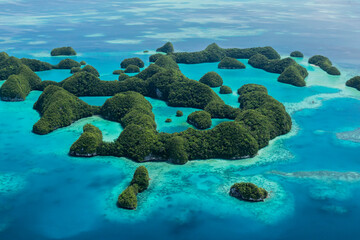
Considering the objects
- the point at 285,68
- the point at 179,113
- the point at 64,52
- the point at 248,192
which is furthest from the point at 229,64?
the point at 248,192

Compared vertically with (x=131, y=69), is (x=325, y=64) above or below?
above

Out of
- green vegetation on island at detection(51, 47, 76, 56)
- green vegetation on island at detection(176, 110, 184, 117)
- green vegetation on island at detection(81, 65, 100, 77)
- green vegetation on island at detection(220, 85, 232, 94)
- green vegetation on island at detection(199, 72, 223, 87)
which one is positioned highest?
green vegetation on island at detection(51, 47, 76, 56)

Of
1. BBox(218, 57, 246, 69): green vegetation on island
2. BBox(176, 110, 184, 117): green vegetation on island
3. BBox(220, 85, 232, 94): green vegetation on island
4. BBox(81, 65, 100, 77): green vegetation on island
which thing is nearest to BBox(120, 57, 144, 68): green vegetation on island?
BBox(81, 65, 100, 77): green vegetation on island

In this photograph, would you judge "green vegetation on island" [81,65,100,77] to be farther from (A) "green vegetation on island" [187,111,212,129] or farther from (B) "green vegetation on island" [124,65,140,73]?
(A) "green vegetation on island" [187,111,212,129]

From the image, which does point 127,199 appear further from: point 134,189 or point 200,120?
point 200,120

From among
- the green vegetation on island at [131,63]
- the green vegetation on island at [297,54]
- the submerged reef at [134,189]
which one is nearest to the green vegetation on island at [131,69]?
the green vegetation on island at [131,63]

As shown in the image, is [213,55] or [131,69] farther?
[213,55]

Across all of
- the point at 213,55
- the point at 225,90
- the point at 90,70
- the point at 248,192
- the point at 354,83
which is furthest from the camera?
the point at 213,55
